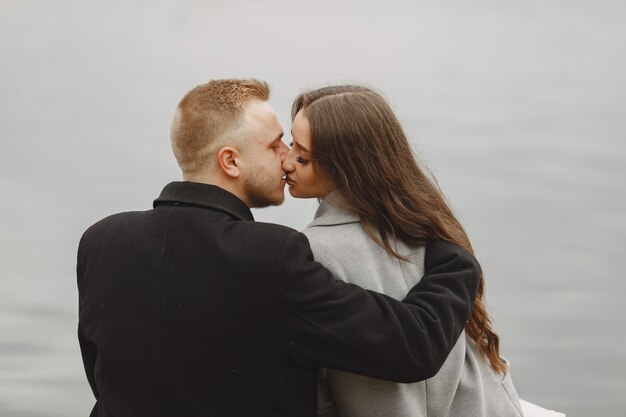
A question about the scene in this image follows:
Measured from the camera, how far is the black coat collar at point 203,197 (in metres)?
3.37

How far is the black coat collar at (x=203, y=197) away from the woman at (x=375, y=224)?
27cm

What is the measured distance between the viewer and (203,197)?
3.38 meters

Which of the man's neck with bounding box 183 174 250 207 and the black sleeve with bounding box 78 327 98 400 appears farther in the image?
the black sleeve with bounding box 78 327 98 400

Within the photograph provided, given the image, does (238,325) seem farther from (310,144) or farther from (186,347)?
(310,144)

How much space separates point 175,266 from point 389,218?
29.0 inches

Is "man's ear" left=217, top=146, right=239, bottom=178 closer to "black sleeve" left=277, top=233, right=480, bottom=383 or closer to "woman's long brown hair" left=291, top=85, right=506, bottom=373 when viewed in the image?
"woman's long brown hair" left=291, top=85, right=506, bottom=373

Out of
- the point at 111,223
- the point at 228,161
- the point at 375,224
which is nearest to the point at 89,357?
the point at 111,223

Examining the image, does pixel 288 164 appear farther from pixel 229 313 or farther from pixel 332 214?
pixel 229 313

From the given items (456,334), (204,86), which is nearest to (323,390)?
(456,334)

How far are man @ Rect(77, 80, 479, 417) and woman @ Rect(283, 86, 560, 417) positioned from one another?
13 cm

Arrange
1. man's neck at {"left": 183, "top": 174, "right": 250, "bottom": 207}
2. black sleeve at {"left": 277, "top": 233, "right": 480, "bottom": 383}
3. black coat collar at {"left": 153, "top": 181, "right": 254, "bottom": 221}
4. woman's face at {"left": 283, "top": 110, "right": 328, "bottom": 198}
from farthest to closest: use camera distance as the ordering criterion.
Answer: woman's face at {"left": 283, "top": 110, "right": 328, "bottom": 198}, man's neck at {"left": 183, "top": 174, "right": 250, "bottom": 207}, black coat collar at {"left": 153, "top": 181, "right": 254, "bottom": 221}, black sleeve at {"left": 277, "top": 233, "right": 480, "bottom": 383}

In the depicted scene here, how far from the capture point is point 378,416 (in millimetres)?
3334

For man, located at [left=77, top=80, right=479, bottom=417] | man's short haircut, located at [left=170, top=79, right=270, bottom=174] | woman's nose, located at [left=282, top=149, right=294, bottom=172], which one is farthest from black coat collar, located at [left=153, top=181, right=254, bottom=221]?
woman's nose, located at [left=282, top=149, right=294, bottom=172]

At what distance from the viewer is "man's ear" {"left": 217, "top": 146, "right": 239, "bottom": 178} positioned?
A: 349 cm
